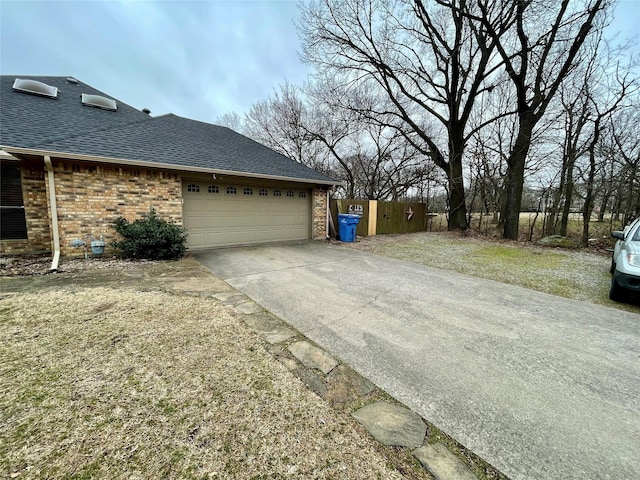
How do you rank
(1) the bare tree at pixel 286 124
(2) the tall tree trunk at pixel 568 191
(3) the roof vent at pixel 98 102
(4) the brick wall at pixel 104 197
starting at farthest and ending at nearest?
(1) the bare tree at pixel 286 124 < (2) the tall tree trunk at pixel 568 191 < (3) the roof vent at pixel 98 102 < (4) the brick wall at pixel 104 197

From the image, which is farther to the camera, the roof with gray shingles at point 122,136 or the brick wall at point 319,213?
the brick wall at point 319,213

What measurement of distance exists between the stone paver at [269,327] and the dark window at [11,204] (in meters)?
6.85

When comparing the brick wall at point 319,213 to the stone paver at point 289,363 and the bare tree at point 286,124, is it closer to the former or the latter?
the stone paver at point 289,363

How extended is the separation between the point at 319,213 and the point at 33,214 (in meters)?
7.50

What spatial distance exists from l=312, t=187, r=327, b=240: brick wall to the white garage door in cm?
23

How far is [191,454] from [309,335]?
153 centimetres

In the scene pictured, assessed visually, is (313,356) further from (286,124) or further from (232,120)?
(232,120)

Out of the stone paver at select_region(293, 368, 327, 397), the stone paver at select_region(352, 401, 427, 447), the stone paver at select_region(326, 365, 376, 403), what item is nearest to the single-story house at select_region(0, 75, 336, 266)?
the stone paver at select_region(293, 368, 327, 397)

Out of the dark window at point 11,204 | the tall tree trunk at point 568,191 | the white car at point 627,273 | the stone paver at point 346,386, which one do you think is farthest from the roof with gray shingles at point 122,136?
the tall tree trunk at point 568,191

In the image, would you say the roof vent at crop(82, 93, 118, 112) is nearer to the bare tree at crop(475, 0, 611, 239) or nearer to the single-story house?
the single-story house

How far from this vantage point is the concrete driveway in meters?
1.58

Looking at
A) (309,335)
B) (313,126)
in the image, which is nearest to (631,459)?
(309,335)

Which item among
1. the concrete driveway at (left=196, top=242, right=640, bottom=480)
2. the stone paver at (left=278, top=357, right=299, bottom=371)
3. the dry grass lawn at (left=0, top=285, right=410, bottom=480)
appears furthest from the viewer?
the stone paver at (left=278, top=357, right=299, bottom=371)

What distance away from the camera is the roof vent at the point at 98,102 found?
841cm
